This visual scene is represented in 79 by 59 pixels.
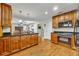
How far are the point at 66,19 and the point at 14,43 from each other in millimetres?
3696

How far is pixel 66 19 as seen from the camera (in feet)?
21.0

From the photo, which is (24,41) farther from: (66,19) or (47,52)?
(66,19)

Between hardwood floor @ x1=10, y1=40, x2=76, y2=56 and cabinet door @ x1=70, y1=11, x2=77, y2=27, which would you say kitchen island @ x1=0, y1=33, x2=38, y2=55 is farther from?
cabinet door @ x1=70, y1=11, x2=77, y2=27

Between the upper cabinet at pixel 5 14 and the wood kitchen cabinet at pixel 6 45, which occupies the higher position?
the upper cabinet at pixel 5 14

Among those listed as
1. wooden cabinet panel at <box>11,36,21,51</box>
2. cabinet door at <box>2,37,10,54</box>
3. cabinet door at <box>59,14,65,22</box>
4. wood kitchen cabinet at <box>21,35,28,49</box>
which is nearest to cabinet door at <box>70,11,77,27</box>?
cabinet door at <box>59,14,65,22</box>

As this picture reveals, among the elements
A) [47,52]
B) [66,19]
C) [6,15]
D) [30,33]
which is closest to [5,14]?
[6,15]

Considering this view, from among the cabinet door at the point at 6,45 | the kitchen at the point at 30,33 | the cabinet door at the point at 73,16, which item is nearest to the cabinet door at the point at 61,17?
the kitchen at the point at 30,33

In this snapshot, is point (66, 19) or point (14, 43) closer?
point (14, 43)

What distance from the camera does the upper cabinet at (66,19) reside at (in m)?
5.76

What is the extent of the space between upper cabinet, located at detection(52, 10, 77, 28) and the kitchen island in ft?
7.52

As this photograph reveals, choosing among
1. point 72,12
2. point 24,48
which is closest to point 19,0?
point 24,48

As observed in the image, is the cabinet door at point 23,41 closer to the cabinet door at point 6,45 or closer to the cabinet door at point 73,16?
the cabinet door at point 6,45

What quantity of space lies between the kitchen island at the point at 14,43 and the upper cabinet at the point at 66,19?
2.29 meters

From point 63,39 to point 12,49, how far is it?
3430 mm
